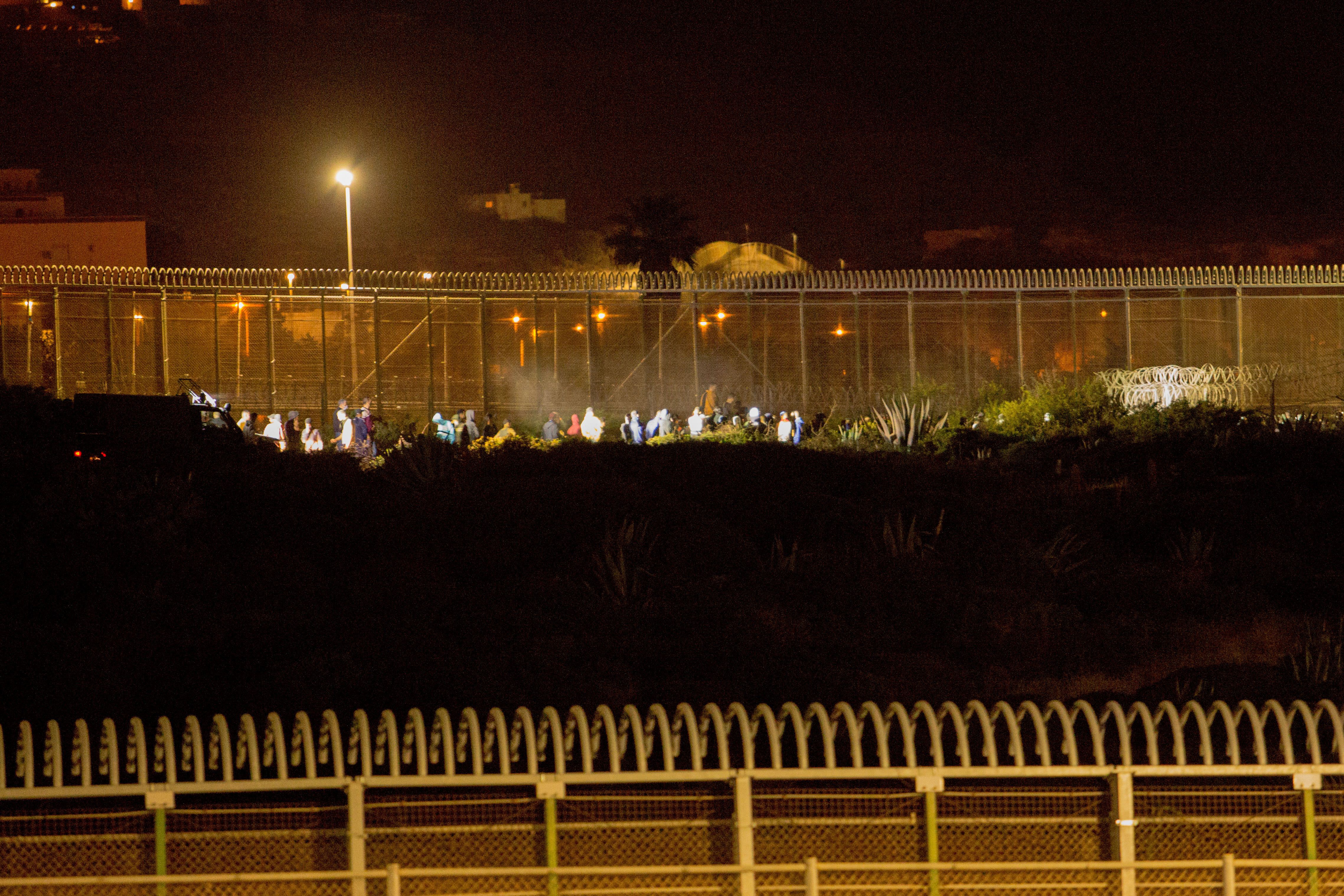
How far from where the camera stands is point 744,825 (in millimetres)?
6078

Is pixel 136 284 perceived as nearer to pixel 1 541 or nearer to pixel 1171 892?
pixel 1 541

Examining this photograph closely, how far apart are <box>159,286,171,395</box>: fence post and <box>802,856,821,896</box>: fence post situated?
1039 inches

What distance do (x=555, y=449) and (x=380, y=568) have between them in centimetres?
726

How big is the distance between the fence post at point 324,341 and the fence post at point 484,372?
3.26m

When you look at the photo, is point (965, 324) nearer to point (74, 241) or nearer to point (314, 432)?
point (314, 432)

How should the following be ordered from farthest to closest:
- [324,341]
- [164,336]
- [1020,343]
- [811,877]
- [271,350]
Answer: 1. [1020,343]
2. [324,341]
3. [271,350]
4. [164,336]
5. [811,877]

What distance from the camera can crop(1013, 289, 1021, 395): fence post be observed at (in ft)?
106

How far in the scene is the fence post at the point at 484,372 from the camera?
32156 mm

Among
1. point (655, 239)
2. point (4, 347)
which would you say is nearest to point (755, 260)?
point (655, 239)

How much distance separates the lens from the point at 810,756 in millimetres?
9484

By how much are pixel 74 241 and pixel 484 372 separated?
35.2 metres

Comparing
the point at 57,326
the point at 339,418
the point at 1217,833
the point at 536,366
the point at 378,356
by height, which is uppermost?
the point at 57,326

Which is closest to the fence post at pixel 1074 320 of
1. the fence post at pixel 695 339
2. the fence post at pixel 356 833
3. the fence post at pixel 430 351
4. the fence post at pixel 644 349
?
the fence post at pixel 695 339

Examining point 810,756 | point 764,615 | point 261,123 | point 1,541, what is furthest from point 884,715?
point 261,123
